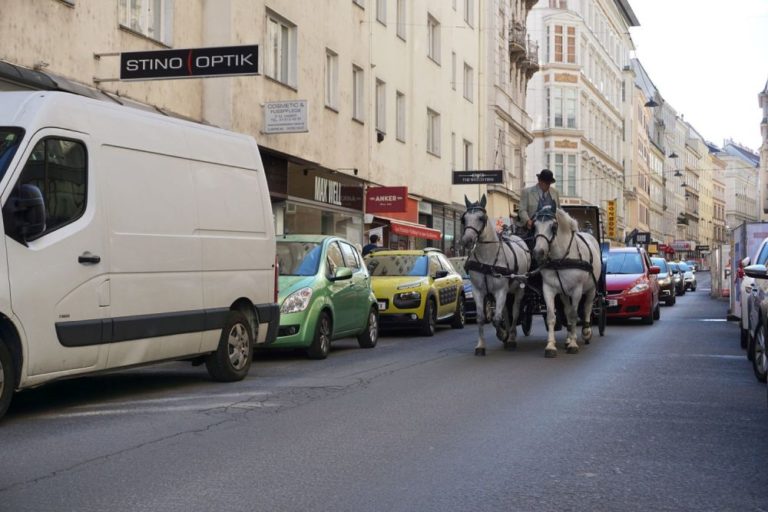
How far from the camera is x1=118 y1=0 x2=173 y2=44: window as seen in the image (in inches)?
738

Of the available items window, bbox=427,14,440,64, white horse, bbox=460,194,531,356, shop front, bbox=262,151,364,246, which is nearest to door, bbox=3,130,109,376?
white horse, bbox=460,194,531,356

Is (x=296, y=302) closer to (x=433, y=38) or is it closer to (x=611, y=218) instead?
(x=433, y=38)

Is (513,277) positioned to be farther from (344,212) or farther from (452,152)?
(452,152)

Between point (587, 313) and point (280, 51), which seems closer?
point (587, 313)

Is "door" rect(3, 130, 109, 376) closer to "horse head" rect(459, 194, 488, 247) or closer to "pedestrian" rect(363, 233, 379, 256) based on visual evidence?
"horse head" rect(459, 194, 488, 247)

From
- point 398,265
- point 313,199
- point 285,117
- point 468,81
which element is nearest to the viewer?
point 398,265

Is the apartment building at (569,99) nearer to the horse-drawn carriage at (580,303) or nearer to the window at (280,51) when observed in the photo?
the window at (280,51)

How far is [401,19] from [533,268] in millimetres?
21355

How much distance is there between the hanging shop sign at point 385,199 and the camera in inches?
1173

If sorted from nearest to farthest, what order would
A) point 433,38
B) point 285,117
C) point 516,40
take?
point 285,117, point 433,38, point 516,40

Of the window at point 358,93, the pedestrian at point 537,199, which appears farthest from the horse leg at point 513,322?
the window at point 358,93

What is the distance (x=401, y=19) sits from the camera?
35.5 m

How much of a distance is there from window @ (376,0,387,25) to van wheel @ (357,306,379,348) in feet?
58.7

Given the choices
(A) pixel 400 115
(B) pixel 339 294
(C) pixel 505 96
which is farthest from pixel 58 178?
(C) pixel 505 96
